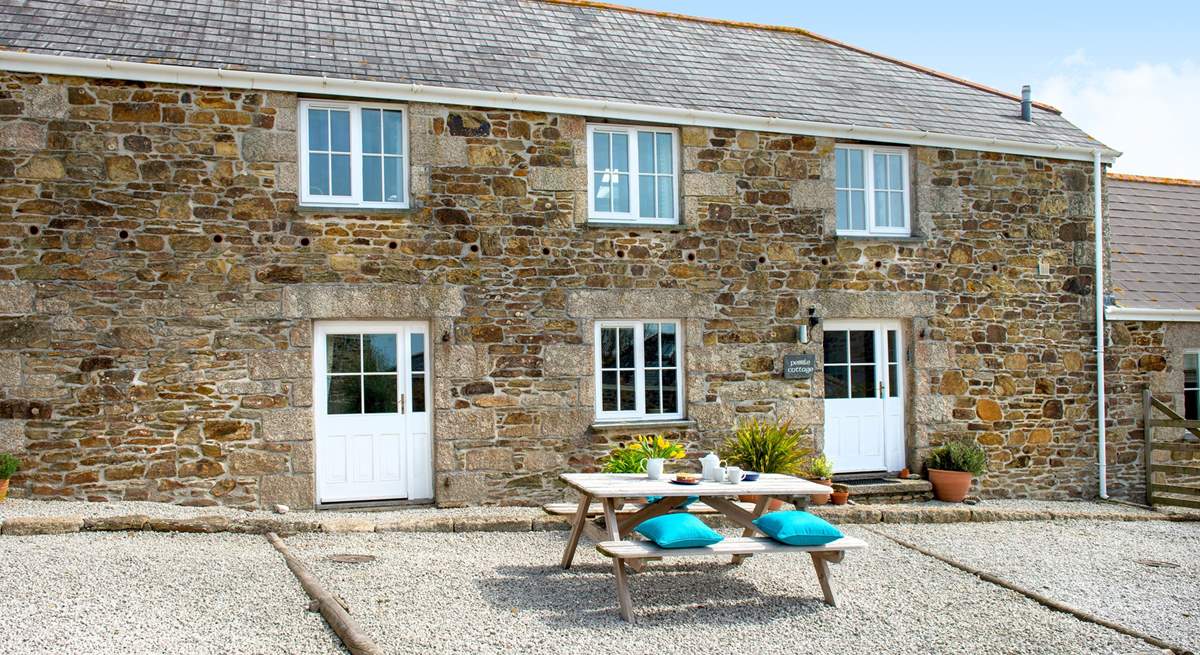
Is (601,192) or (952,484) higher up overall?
(601,192)

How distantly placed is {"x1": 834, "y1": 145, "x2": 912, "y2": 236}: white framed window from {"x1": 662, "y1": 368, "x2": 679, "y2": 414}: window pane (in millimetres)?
2682

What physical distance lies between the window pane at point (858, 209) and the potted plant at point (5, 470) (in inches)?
350

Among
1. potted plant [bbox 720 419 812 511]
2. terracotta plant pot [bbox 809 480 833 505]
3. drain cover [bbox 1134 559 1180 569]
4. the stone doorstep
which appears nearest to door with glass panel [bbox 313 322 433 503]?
the stone doorstep

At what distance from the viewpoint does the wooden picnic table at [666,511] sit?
6316mm

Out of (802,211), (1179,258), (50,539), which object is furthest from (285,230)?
(1179,258)

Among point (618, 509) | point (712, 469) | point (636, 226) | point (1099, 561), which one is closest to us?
point (712, 469)

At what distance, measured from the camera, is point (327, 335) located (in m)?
9.82

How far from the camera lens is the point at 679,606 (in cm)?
661

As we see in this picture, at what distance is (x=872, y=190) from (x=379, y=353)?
5.99 meters

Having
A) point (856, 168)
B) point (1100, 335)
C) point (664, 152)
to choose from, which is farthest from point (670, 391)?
point (1100, 335)

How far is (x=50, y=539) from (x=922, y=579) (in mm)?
6724

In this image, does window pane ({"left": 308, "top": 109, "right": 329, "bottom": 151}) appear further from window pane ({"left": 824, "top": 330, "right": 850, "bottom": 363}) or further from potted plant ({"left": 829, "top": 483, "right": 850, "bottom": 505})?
potted plant ({"left": 829, "top": 483, "right": 850, "bottom": 505})

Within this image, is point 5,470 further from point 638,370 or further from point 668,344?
point 668,344

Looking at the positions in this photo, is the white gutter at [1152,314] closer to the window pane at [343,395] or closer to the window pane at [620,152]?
the window pane at [620,152]
